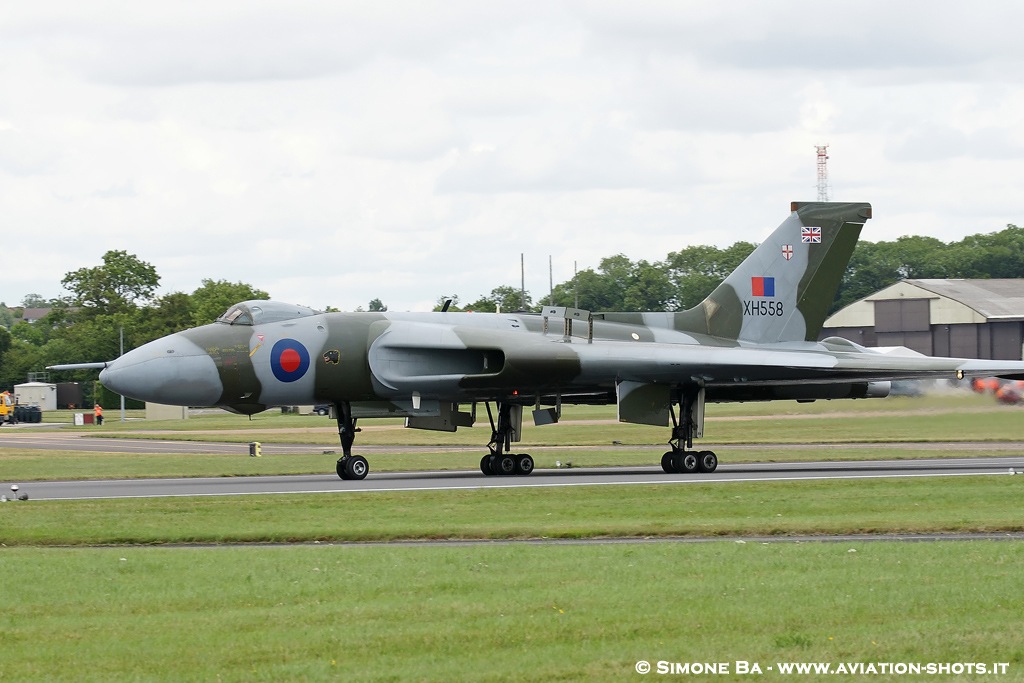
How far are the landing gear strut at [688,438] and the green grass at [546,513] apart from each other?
3803mm

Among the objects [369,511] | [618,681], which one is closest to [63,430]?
[369,511]

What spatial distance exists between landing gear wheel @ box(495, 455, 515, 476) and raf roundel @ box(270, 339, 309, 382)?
178 inches

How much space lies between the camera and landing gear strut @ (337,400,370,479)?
26219 mm

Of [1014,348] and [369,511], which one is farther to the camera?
[1014,348]

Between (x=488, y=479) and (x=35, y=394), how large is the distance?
78983 millimetres

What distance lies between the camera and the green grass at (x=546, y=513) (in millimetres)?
16109

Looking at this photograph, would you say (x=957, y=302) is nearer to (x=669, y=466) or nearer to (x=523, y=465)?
(x=669, y=466)

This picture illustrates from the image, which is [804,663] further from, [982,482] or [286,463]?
[286,463]

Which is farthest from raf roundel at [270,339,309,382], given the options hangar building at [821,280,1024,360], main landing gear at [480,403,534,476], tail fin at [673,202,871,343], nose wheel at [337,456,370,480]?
hangar building at [821,280,1024,360]

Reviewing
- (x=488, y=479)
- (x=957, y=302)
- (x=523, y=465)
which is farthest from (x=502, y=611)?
(x=957, y=302)

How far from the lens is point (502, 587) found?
11.6 meters

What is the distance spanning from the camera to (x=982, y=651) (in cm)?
892

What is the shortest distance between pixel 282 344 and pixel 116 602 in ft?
48.6

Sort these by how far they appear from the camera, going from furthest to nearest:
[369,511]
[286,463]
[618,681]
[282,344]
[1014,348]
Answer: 1. [1014,348]
2. [286,463]
3. [282,344]
4. [369,511]
5. [618,681]
